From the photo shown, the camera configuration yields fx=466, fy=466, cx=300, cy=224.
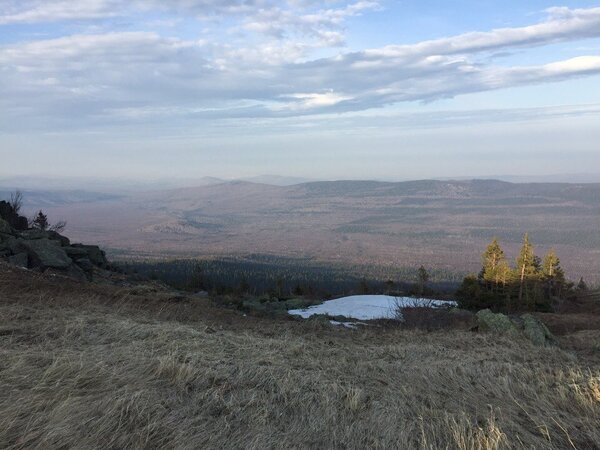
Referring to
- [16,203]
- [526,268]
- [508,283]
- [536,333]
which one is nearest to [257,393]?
[536,333]

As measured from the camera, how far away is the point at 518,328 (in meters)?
12.2

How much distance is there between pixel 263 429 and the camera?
14.1 ft

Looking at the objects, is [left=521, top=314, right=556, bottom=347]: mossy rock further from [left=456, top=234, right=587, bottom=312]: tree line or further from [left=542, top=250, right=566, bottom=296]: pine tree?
[left=542, top=250, right=566, bottom=296]: pine tree

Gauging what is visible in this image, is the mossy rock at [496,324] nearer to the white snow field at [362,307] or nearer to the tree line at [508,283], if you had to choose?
the white snow field at [362,307]

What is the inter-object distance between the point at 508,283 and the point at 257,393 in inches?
1564

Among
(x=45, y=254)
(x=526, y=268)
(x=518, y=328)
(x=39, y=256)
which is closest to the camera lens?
(x=518, y=328)

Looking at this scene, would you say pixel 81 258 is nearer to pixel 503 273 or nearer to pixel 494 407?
pixel 494 407

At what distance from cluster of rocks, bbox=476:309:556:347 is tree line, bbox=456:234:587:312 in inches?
854

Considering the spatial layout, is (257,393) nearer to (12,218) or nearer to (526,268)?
(12,218)

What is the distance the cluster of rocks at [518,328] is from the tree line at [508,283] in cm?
2168

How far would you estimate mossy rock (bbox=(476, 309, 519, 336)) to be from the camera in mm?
11660

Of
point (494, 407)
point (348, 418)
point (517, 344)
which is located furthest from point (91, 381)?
point (517, 344)

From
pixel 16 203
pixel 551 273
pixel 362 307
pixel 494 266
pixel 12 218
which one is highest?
pixel 16 203

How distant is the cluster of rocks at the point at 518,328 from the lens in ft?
36.3
